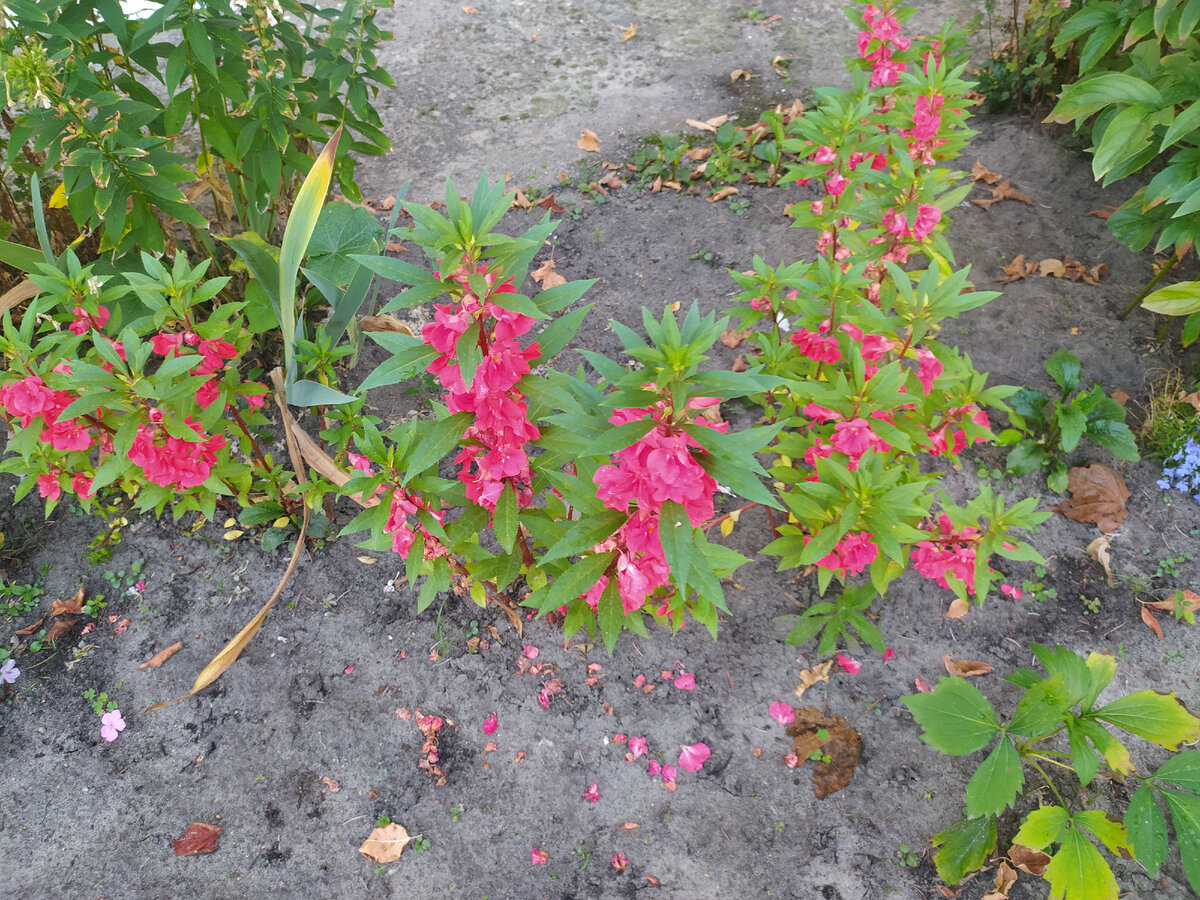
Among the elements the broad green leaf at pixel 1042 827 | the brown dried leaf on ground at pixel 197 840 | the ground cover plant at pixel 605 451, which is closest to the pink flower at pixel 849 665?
the ground cover plant at pixel 605 451

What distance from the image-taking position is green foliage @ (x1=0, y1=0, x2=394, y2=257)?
2098mm

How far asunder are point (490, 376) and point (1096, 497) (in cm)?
246

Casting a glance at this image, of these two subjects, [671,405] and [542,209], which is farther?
[542,209]

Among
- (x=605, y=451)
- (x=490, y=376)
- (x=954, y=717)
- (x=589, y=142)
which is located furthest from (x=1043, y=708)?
(x=589, y=142)

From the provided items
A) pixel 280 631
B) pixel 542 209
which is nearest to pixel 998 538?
pixel 280 631

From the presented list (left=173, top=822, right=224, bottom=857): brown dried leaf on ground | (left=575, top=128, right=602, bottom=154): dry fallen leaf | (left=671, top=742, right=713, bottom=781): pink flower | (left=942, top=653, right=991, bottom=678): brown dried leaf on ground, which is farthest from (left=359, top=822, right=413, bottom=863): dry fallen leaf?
(left=575, top=128, right=602, bottom=154): dry fallen leaf

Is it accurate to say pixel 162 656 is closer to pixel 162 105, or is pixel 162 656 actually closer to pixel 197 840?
pixel 197 840

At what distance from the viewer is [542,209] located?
382cm

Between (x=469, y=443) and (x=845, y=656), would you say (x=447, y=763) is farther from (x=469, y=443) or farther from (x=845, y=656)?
(x=845, y=656)

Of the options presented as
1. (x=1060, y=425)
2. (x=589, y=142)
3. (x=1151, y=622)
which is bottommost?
(x=1151, y=622)

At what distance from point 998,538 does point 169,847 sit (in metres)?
2.51

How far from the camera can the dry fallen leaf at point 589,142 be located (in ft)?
13.7

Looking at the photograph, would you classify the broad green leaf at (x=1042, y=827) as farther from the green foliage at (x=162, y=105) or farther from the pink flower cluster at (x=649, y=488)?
the green foliage at (x=162, y=105)

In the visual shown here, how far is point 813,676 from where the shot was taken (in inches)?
91.3
